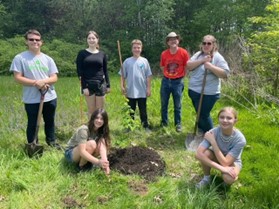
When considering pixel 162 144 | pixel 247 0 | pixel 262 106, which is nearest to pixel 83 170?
pixel 162 144

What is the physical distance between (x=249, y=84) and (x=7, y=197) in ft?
21.3

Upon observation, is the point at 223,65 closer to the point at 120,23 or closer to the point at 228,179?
the point at 228,179

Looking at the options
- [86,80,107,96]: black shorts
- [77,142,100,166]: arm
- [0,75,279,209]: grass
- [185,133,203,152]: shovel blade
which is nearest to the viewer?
[0,75,279,209]: grass

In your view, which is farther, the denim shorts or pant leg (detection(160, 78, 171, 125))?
pant leg (detection(160, 78, 171, 125))

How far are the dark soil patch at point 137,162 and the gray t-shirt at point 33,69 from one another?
133 cm

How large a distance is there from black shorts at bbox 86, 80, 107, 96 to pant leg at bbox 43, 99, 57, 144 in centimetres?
77

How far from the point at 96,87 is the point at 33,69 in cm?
120

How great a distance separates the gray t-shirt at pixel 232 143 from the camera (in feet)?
13.0

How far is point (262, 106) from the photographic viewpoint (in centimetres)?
738

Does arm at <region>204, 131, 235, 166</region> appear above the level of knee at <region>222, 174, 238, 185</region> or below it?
above

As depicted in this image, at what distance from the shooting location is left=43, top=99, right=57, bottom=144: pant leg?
4.99 m

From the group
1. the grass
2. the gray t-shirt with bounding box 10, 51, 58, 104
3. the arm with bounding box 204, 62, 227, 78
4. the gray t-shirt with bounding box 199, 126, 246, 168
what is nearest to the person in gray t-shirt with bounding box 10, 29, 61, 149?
the gray t-shirt with bounding box 10, 51, 58, 104

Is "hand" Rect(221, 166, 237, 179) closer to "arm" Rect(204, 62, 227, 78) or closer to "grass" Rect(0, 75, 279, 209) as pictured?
"grass" Rect(0, 75, 279, 209)

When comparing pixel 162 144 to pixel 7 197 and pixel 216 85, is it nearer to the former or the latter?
pixel 216 85
